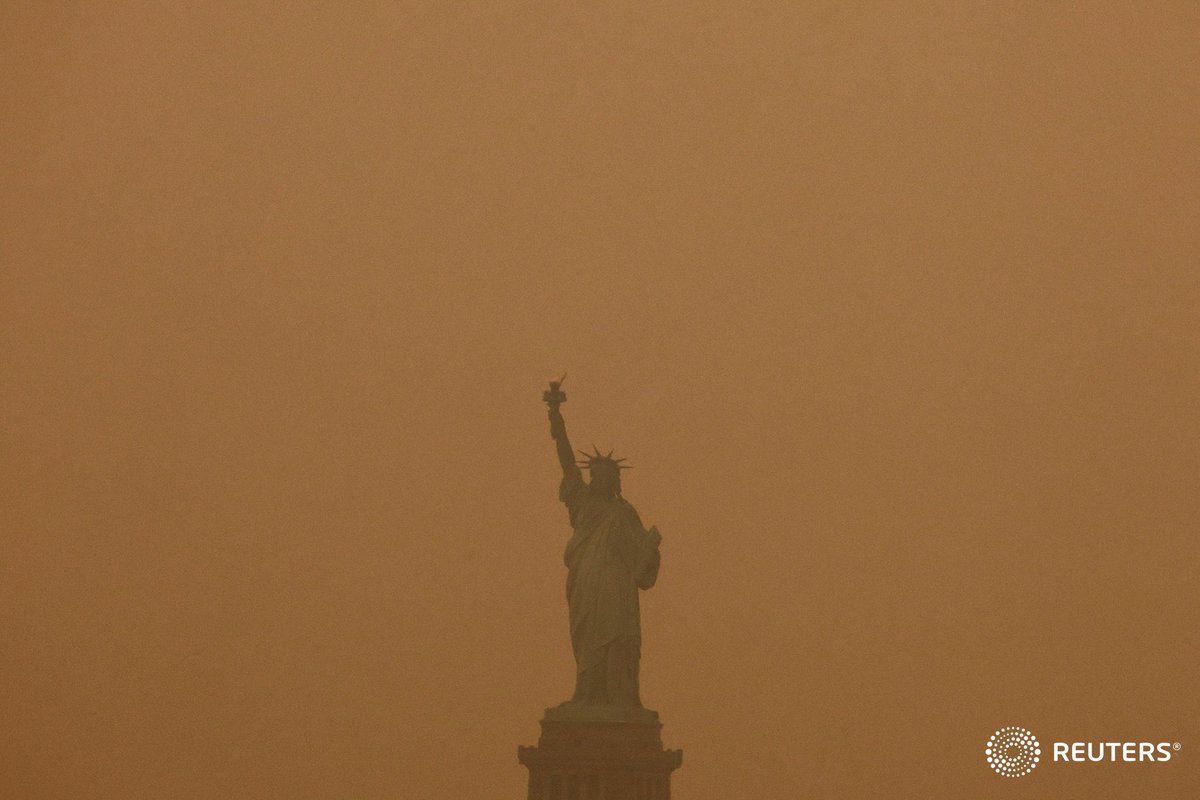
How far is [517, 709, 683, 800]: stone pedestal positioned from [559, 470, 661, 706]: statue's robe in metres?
0.37

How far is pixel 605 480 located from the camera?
52.4 feet

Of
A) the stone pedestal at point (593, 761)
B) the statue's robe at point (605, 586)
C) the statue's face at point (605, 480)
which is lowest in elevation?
the stone pedestal at point (593, 761)

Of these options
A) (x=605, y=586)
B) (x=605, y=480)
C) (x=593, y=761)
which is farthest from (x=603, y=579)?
(x=593, y=761)

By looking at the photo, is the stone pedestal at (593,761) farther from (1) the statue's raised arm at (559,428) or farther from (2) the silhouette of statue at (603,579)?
(1) the statue's raised arm at (559,428)

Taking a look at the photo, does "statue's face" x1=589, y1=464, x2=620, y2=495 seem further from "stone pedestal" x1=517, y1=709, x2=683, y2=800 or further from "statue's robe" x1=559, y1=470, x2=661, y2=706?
"stone pedestal" x1=517, y1=709, x2=683, y2=800

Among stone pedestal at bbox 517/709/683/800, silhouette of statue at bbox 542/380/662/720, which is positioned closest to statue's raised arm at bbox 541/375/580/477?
silhouette of statue at bbox 542/380/662/720

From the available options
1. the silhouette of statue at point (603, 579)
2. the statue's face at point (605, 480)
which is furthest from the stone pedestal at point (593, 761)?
the statue's face at point (605, 480)

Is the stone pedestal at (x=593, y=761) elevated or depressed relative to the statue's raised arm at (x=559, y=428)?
depressed

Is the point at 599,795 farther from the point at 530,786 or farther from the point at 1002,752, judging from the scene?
the point at 1002,752

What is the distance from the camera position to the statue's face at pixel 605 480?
16.0 meters

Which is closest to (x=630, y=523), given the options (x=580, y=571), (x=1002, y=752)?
(x=580, y=571)

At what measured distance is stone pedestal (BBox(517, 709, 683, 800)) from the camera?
1459cm

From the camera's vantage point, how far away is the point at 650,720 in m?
15.0

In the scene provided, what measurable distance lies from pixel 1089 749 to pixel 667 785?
271 inches
